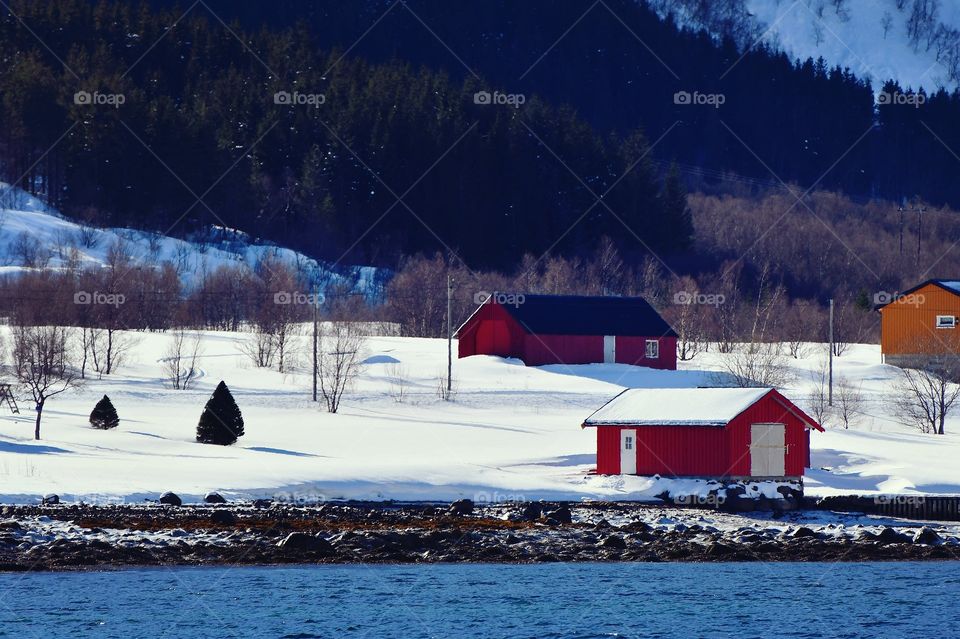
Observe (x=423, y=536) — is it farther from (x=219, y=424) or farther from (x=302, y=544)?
(x=219, y=424)

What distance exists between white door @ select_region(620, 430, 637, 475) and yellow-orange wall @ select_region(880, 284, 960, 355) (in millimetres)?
29684

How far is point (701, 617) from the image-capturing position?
2781 centimetres

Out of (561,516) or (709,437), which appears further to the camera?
(709,437)

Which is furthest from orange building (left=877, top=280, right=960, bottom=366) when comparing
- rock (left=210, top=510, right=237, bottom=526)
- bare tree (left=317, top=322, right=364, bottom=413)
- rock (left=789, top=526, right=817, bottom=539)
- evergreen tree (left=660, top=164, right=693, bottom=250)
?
evergreen tree (left=660, top=164, right=693, bottom=250)

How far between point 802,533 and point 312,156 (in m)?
81.0

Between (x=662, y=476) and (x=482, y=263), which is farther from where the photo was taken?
(x=482, y=263)

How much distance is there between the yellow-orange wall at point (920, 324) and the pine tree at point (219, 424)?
3553cm

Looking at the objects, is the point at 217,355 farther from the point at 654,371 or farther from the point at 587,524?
the point at 587,524

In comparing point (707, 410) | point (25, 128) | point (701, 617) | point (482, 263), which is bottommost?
point (701, 617)

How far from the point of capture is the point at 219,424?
47.2 meters

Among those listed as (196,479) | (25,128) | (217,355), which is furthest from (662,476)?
(25,128)

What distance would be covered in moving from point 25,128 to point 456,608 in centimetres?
8856

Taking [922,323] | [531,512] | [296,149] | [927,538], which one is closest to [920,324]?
[922,323]

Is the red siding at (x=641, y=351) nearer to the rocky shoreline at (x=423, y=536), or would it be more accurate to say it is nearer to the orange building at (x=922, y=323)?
the orange building at (x=922, y=323)
